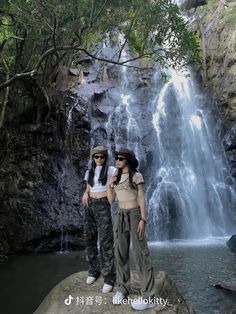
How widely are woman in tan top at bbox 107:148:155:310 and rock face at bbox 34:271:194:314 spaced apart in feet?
0.43

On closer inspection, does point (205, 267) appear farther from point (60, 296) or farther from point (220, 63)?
point (220, 63)

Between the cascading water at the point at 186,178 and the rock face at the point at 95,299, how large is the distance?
916 cm

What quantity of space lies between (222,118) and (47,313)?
15.0 meters

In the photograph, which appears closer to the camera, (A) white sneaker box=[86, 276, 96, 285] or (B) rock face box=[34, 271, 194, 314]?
(B) rock face box=[34, 271, 194, 314]

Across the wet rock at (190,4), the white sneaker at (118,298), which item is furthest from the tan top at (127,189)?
the wet rock at (190,4)

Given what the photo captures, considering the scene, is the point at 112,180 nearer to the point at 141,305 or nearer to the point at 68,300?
the point at 141,305

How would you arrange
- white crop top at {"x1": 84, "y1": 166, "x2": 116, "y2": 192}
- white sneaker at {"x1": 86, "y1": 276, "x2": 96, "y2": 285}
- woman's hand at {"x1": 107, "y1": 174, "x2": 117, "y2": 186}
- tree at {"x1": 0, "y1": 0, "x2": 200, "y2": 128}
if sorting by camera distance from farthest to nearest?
tree at {"x1": 0, "y1": 0, "x2": 200, "y2": 128}
white sneaker at {"x1": 86, "y1": 276, "x2": 96, "y2": 285}
white crop top at {"x1": 84, "y1": 166, "x2": 116, "y2": 192}
woman's hand at {"x1": 107, "y1": 174, "x2": 117, "y2": 186}

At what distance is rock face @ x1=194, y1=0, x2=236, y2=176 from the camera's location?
58.9ft

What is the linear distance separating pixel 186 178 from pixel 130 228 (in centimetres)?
1214

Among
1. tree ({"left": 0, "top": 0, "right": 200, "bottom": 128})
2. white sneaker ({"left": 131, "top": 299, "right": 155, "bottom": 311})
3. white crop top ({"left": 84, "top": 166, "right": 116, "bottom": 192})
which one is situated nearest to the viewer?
white sneaker ({"left": 131, "top": 299, "right": 155, "bottom": 311})

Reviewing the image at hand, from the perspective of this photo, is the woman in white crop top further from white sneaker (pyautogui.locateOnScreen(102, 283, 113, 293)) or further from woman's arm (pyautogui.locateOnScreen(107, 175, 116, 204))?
woman's arm (pyautogui.locateOnScreen(107, 175, 116, 204))

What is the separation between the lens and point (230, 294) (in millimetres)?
8211

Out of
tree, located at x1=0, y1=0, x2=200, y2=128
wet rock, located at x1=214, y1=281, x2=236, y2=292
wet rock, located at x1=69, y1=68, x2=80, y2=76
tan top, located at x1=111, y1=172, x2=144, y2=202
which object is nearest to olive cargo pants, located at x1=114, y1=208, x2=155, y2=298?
tan top, located at x1=111, y1=172, x2=144, y2=202

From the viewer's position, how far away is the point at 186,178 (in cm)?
1644
